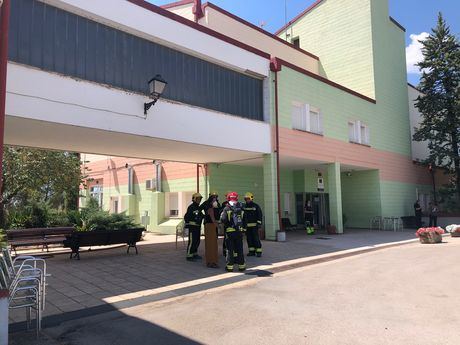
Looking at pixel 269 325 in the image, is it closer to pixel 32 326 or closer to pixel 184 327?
pixel 184 327

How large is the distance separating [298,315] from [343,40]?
68.8ft

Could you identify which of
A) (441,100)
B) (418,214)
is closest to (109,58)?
(418,214)

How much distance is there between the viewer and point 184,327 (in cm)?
541

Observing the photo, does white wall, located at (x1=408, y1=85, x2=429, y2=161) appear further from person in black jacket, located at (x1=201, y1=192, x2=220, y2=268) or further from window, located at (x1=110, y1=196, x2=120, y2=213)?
person in black jacket, located at (x1=201, y1=192, x2=220, y2=268)

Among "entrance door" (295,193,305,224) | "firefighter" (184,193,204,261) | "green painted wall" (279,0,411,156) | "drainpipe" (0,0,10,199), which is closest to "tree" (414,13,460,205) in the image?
"green painted wall" (279,0,411,156)

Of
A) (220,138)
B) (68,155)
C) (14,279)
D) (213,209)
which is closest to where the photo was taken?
(14,279)

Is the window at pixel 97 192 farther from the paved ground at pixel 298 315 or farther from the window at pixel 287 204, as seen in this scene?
the paved ground at pixel 298 315

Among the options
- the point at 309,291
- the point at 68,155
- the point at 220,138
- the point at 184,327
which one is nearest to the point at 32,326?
the point at 184,327

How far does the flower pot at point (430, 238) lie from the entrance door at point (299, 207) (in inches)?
284

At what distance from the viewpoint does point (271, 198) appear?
603 inches

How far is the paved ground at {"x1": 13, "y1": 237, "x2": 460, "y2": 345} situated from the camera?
496cm

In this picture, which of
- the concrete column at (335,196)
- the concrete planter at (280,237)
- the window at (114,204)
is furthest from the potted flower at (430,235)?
the window at (114,204)

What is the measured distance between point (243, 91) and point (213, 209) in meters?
5.99

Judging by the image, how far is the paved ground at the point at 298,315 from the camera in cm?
496
